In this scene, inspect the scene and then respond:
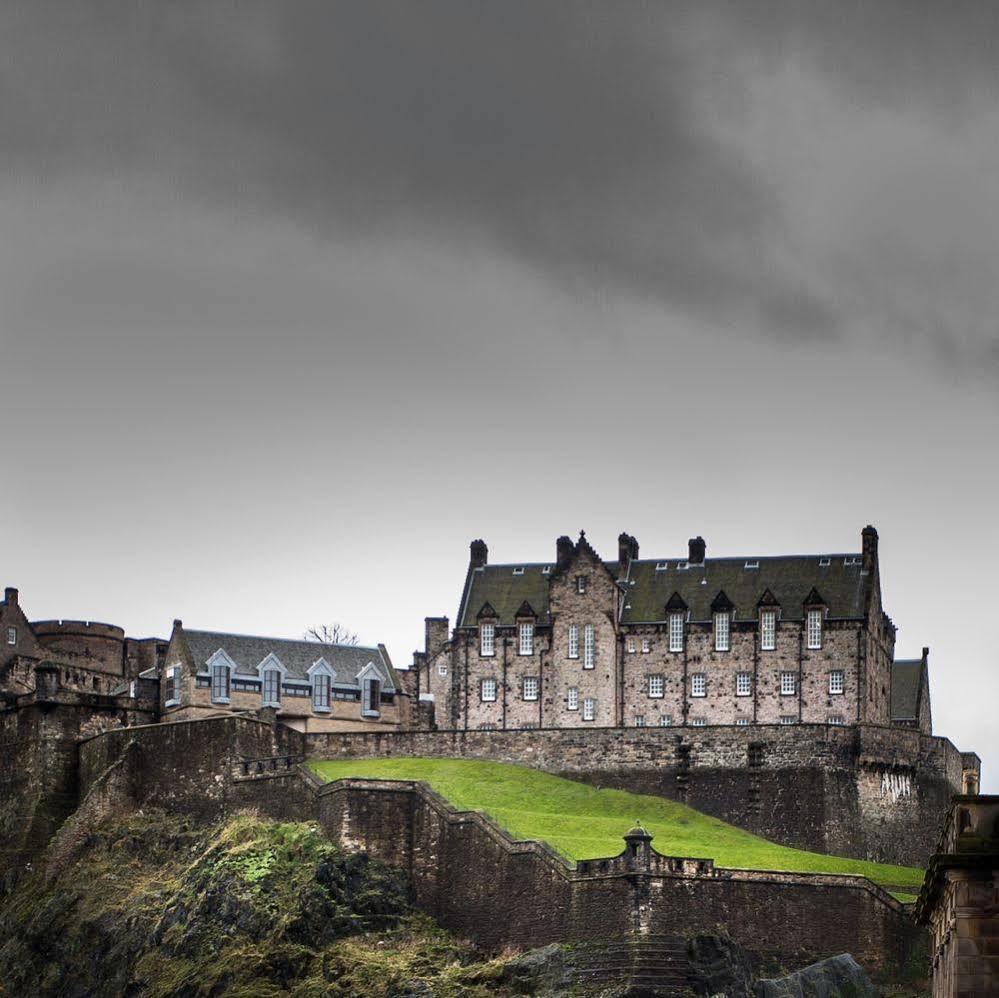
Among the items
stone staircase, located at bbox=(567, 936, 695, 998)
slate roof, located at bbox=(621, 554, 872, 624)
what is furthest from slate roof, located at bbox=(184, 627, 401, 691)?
stone staircase, located at bbox=(567, 936, 695, 998)

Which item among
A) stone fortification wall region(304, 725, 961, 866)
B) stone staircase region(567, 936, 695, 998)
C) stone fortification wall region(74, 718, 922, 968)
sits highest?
stone fortification wall region(304, 725, 961, 866)

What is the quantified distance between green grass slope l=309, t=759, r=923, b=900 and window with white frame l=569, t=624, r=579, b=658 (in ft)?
39.6

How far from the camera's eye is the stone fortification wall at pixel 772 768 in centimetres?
8875

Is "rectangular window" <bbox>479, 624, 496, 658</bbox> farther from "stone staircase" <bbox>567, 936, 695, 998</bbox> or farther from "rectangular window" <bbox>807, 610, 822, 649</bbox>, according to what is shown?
"stone staircase" <bbox>567, 936, 695, 998</bbox>

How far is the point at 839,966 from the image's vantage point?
71688 millimetres

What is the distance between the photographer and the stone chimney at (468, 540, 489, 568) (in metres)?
109

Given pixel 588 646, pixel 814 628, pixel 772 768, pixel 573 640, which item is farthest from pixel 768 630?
pixel 772 768

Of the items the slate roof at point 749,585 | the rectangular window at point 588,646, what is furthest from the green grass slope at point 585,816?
the slate roof at point 749,585

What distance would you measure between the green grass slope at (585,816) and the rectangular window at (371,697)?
1012 centimetres

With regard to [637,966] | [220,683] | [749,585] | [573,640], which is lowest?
[637,966]

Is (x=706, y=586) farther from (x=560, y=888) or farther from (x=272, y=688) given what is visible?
(x=560, y=888)

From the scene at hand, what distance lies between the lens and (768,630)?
100438 mm

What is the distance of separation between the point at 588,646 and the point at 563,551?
4.96 meters

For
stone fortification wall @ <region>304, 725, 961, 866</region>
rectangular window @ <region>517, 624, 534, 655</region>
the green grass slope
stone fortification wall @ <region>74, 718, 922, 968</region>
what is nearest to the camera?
stone fortification wall @ <region>74, 718, 922, 968</region>
